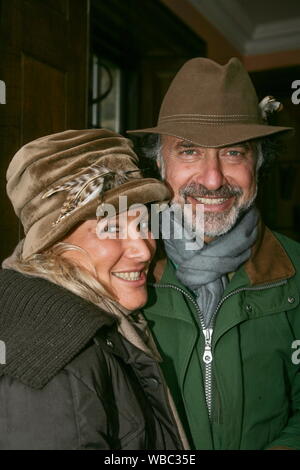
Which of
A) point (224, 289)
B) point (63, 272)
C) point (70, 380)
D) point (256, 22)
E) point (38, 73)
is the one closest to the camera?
point (70, 380)

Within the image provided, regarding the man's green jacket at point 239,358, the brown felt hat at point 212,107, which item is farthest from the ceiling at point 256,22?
the man's green jacket at point 239,358

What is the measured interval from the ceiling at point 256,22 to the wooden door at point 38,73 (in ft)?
5.91

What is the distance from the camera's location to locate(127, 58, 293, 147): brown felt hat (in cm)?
135

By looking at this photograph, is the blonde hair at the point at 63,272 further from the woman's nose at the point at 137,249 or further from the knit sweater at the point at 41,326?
the woman's nose at the point at 137,249

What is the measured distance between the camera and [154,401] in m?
0.99

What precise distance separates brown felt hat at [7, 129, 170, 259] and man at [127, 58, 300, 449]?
32 centimetres

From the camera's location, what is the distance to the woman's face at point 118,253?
1039 mm

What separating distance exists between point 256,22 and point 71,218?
3.72 m

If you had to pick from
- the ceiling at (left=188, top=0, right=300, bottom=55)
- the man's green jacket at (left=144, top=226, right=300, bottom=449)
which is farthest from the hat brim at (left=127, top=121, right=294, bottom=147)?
the ceiling at (left=188, top=0, right=300, bottom=55)

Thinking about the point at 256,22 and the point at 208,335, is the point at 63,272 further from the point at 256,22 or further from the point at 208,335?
the point at 256,22

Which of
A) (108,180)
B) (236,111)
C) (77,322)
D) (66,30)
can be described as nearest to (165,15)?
(66,30)

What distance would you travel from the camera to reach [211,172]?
54.7 inches

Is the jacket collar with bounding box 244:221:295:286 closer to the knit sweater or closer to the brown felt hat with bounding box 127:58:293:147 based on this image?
the brown felt hat with bounding box 127:58:293:147

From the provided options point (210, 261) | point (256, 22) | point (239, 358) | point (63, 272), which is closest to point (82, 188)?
point (63, 272)
